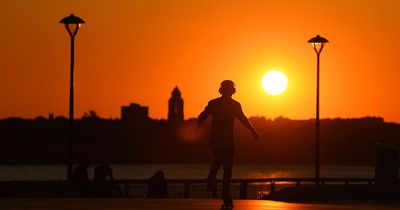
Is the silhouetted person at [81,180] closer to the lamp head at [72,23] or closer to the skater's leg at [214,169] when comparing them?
the lamp head at [72,23]

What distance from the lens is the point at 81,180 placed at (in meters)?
31.7

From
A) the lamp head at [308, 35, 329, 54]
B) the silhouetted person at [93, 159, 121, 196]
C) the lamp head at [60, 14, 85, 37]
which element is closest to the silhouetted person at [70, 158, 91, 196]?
the silhouetted person at [93, 159, 121, 196]

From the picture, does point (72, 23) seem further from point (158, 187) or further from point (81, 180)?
point (81, 180)

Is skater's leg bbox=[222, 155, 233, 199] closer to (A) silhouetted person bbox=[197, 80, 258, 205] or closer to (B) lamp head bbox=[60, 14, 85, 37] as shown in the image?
(A) silhouetted person bbox=[197, 80, 258, 205]

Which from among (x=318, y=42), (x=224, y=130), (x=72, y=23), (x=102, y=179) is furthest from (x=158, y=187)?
(x=224, y=130)

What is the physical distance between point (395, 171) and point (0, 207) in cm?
1070

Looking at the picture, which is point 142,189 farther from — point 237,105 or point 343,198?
point 237,105

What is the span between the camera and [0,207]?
18953mm

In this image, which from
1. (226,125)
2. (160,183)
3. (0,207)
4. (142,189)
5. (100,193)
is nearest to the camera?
(0,207)

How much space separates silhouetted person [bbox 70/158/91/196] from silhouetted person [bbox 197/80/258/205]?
10.3 m

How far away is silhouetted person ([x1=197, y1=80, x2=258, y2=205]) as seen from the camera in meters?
20.2

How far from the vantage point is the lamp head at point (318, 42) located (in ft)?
155

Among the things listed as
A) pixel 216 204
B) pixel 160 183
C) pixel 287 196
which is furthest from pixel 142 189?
pixel 216 204

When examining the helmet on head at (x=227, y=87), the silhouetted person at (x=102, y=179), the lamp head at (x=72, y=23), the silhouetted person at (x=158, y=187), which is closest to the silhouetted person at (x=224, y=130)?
the helmet on head at (x=227, y=87)
